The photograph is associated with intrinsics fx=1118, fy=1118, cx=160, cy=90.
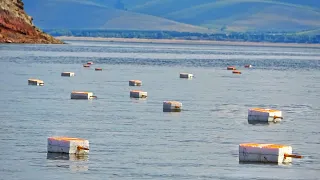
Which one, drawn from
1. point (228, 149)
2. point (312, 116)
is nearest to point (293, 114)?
point (312, 116)

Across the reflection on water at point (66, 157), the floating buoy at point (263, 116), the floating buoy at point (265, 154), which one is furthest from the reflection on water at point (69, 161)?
the floating buoy at point (263, 116)

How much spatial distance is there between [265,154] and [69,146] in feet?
26.2

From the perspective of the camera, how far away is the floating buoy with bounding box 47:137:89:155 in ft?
151

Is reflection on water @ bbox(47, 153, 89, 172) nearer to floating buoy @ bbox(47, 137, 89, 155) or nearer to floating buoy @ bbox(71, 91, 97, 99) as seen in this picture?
A: floating buoy @ bbox(47, 137, 89, 155)

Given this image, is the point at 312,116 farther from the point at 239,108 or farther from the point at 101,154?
A: the point at 101,154

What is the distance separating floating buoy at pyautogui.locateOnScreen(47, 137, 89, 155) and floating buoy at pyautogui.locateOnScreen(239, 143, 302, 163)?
647cm

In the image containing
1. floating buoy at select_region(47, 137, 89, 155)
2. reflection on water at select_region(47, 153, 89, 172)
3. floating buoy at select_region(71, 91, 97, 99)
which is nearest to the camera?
reflection on water at select_region(47, 153, 89, 172)

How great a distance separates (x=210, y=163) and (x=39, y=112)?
21.3 meters

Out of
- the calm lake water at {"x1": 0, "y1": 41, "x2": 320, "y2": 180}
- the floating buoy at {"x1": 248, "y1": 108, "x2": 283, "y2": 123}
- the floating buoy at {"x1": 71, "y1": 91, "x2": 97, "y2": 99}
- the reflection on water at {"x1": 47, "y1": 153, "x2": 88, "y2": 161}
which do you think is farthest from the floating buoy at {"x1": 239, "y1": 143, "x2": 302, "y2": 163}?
the floating buoy at {"x1": 71, "y1": 91, "x2": 97, "y2": 99}

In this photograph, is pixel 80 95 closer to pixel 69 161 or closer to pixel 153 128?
pixel 153 128

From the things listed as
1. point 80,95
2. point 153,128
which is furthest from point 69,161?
point 80,95

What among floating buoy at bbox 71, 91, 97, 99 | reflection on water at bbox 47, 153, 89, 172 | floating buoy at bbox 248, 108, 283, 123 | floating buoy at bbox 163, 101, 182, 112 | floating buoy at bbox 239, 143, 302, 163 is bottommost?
reflection on water at bbox 47, 153, 89, 172

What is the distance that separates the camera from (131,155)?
153 feet

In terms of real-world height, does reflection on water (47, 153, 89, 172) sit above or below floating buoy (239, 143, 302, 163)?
below
